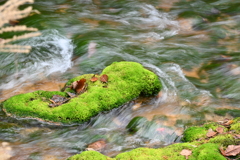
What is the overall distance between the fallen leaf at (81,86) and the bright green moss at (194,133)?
2.19 meters

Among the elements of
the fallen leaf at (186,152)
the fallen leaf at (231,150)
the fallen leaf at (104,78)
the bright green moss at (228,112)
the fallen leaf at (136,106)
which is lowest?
the bright green moss at (228,112)

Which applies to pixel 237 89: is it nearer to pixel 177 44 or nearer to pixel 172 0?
pixel 177 44

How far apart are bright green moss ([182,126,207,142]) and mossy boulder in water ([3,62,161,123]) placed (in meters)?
1.39

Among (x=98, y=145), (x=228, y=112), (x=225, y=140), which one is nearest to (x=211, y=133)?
(x=225, y=140)

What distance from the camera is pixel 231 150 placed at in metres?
3.10

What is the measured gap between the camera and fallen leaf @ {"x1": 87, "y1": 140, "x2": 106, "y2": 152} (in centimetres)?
415

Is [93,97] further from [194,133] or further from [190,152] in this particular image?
[190,152]

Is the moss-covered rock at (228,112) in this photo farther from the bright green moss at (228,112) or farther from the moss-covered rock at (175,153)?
the moss-covered rock at (175,153)

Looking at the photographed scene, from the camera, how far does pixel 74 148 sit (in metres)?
4.16

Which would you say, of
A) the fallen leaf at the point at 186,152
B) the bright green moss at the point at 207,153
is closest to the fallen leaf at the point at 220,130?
the bright green moss at the point at 207,153

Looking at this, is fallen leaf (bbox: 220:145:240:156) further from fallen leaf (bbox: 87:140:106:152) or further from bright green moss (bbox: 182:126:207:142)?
fallen leaf (bbox: 87:140:106:152)

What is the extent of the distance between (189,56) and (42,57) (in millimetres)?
4250

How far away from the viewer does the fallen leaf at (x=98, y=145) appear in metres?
4.15

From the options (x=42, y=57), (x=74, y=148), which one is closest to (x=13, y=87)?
(x=42, y=57)
